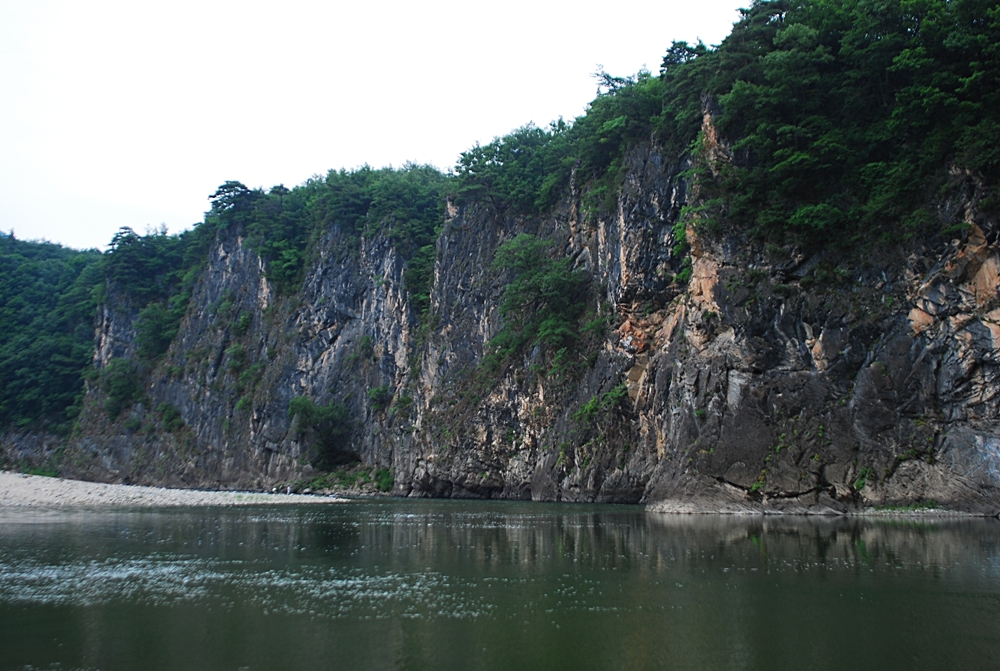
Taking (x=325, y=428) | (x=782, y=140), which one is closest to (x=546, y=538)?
(x=782, y=140)

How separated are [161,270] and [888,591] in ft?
286

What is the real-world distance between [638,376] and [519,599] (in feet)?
85.2

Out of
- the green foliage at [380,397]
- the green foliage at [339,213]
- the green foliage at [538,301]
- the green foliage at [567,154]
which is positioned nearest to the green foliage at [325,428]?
the green foliage at [380,397]

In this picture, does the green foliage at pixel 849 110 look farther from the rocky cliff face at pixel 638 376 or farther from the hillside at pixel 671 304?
the rocky cliff face at pixel 638 376

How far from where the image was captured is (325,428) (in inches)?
2394

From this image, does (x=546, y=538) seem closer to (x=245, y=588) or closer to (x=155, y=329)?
(x=245, y=588)

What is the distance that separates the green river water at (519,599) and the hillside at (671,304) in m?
6.08

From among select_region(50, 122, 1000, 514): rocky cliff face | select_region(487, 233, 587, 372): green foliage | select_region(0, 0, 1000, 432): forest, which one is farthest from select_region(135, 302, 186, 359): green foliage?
select_region(487, 233, 587, 372): green foliage

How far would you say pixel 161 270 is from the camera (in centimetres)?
8544

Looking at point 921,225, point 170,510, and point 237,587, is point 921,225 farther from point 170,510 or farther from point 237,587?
point 170,510

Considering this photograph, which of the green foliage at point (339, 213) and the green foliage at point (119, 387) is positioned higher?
the green foliage at point (339, 213)

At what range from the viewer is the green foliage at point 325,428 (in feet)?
198

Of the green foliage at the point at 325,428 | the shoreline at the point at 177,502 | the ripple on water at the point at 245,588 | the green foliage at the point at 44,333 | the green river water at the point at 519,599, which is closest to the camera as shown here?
the green river water at the point at 519,599

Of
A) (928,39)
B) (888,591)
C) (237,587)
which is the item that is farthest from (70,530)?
(928,39)
